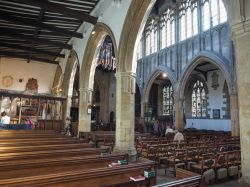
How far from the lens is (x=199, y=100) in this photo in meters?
20.3

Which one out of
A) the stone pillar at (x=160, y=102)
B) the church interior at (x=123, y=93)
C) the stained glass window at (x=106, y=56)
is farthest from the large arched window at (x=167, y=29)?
the stone pillar at (x=160, y=102)

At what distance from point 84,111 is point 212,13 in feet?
35.3

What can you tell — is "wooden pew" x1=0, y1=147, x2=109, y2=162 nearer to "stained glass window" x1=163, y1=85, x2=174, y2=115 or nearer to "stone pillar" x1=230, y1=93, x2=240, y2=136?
"stone pillar" x1=230, y1=93, x2=240, y2=136

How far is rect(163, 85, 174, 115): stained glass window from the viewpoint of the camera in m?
24.0

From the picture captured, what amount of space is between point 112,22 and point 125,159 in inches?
262

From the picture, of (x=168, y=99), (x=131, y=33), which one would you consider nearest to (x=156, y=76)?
(x=168, y=99)

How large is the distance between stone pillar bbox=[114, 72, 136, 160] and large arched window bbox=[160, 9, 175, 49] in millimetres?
11248

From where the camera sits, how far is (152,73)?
65.3 ft

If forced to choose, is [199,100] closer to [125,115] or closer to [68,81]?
[68,81]

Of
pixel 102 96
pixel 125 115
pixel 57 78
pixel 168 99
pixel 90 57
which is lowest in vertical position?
pixel 125 115

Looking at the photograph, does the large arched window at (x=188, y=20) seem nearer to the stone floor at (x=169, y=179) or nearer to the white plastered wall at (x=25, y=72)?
the white plastered wall at (x=25, y=72)

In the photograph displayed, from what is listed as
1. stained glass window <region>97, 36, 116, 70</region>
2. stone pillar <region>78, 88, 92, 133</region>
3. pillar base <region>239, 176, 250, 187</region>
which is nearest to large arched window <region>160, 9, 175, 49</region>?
stained glass window <region>97, 36, 116, 70</region>

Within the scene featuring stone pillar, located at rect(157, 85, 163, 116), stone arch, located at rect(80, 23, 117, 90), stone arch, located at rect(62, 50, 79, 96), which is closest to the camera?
stone arch, located at rect(80, 23, 117, 90)

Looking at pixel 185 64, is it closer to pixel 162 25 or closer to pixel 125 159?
pixel 162 25
